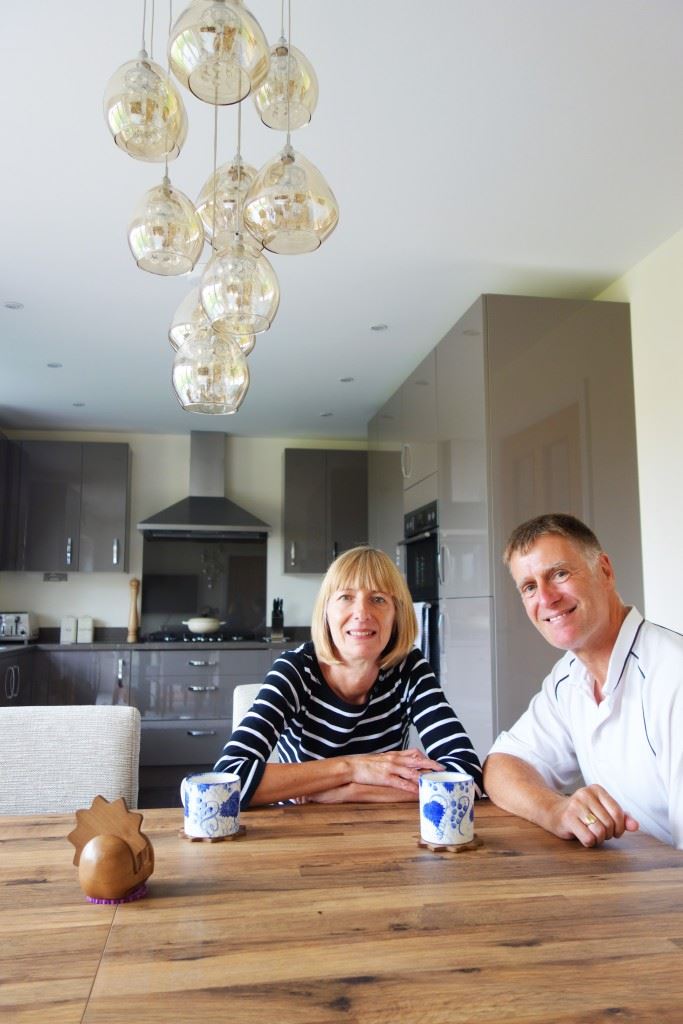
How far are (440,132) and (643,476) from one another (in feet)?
5.19

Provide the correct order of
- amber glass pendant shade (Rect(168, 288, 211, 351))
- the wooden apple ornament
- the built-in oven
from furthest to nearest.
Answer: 1. the built-in oven
2. amber glass pendant shade (Rect(168, 288, 211, 351))
3. the wooden apple ornament

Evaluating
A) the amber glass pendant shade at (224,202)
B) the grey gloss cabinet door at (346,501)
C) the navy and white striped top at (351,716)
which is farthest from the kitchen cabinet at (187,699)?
the amber glass pendant shade at (224,202)

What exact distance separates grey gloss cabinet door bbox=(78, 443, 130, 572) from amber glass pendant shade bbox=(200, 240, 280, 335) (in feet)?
14.2

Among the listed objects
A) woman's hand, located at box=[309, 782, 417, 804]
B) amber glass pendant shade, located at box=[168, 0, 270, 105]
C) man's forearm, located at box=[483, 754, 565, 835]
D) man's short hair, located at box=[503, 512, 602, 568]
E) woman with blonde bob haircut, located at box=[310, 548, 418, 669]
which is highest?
amber glass pendant shade, located at box=[168, 0, 270, 105]

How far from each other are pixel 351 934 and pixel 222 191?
53.4 inches

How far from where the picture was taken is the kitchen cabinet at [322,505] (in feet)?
18.8

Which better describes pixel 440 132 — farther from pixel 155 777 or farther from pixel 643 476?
pixel 155 777

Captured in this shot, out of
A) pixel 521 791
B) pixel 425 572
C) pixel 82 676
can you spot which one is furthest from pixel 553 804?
pixel 82 676

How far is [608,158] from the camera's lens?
7.88 feet

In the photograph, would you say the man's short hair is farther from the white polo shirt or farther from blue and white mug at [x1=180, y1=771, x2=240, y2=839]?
blue and white mug at [x1=180, y1=771, x2=240, y2=839]

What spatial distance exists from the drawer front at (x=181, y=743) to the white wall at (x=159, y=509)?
1.06 metres

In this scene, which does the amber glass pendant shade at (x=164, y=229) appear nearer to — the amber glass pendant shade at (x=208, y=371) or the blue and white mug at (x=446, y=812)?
the amber glass pendant shade at (x=208, y=371)

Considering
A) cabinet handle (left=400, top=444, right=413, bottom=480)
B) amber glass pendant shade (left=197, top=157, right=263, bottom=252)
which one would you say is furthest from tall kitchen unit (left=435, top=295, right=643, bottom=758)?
amber glass pendant shade (left=197, top=157, right=263, bottom=252)

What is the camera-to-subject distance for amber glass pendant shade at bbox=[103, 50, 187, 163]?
48.3 inches
